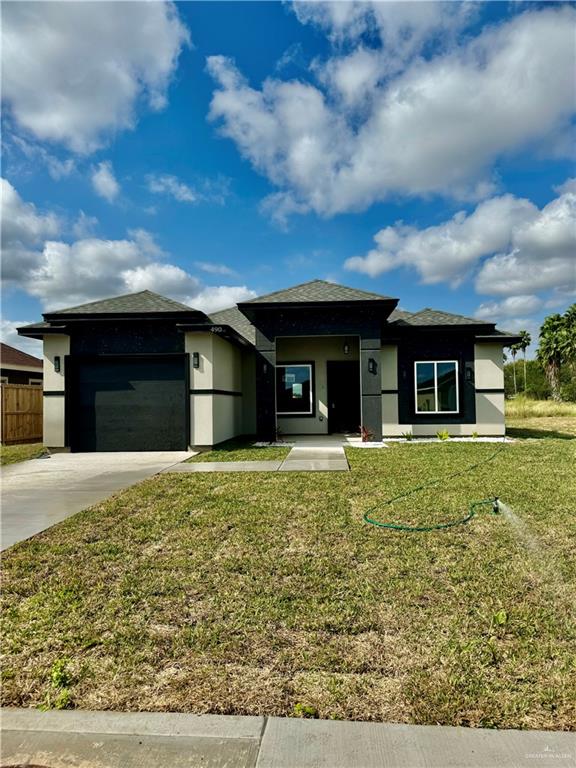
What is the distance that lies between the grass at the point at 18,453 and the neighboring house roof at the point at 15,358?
939 cm

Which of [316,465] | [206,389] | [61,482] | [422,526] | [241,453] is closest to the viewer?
[422,526]

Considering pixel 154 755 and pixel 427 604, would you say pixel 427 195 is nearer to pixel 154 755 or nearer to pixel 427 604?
pixel 427 604

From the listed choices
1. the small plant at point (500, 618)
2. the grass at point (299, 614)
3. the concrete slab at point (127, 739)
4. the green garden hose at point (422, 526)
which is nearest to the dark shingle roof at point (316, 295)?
the green garden hose at point (422, 526)

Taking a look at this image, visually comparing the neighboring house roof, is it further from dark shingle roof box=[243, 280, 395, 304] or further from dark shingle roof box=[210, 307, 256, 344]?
→ dark shingle roof box=[243, 280, 395, 304]

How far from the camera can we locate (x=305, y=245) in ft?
54.2

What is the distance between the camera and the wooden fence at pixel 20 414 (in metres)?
13.6

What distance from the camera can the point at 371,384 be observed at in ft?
40.3

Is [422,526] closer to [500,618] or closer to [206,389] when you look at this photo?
[500,618]

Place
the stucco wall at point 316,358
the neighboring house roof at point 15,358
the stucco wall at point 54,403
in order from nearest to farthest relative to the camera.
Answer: the stucco wall at point 54,403, the stucco wall at point 316,358, the neighboring house roof at point 15,358

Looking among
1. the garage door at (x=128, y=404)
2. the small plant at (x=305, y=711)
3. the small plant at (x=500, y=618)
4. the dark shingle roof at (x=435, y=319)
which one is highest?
the dark shingle roof at (x=435, y=319)

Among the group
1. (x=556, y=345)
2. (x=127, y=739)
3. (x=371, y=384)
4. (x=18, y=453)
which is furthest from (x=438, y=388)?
(x=556, y=345)

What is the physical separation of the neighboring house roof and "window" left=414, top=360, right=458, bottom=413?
61.1 feet

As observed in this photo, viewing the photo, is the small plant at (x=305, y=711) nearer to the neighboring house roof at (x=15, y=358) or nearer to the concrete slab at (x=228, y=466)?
the concrete slab at (x=228, y=466)

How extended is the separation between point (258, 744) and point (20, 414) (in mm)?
15116
